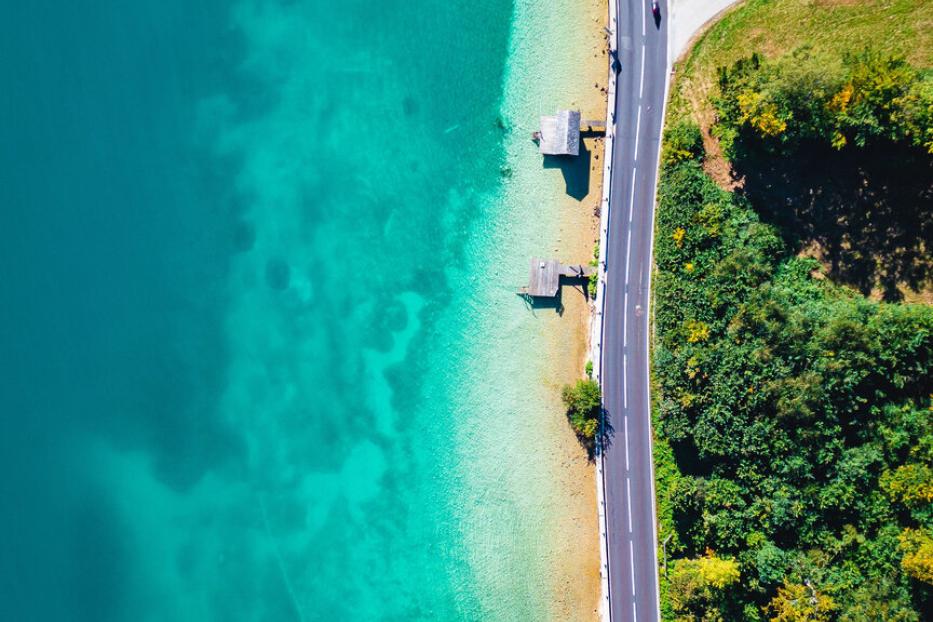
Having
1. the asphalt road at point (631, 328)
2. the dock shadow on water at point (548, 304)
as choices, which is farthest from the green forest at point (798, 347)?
the dock shadow on water at point (548, 304)

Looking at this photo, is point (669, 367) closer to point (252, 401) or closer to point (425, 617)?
point (425, 617)

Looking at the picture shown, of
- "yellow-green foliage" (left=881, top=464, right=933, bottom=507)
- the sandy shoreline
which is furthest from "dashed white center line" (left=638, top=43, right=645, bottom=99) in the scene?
"yellow-green foliage" (left=881, top=464, right=933, bottom=507)

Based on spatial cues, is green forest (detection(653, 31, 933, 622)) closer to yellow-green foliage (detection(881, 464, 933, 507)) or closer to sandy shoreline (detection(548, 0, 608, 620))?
yellow-green foliage (detection(881, 464, 933, 507))

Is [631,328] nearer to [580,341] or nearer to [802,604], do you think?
[580,341]

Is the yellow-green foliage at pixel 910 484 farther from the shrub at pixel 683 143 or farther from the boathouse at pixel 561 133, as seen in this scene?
the boathouse at pixel 561 133

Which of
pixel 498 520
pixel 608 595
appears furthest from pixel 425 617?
pixel 608 595

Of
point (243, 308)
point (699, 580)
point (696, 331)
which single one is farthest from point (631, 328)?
point (243, 308)
